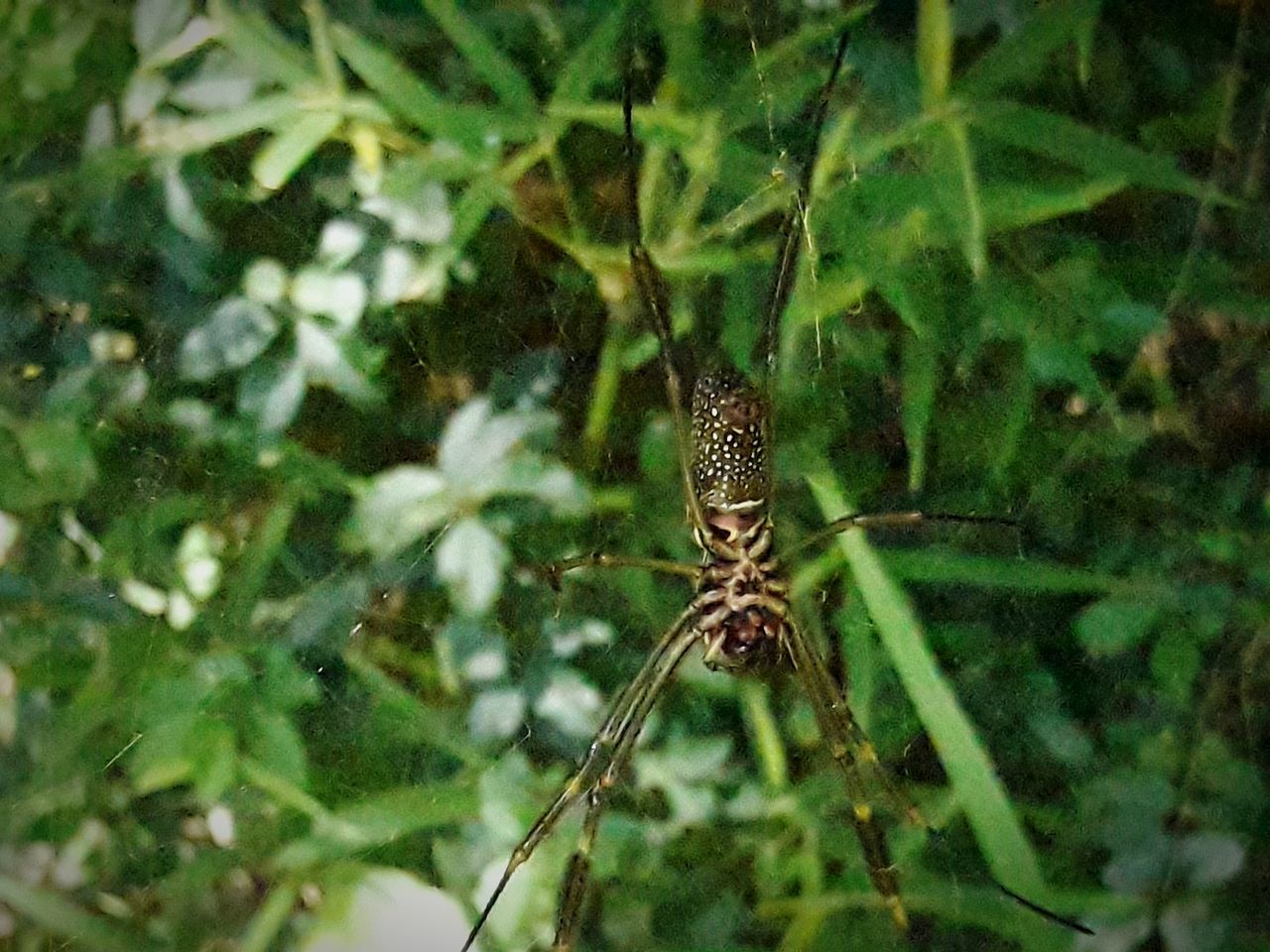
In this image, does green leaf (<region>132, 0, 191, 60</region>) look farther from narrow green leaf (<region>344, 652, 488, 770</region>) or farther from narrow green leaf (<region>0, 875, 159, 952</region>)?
narrow green leaf (<region>0, 875, 159, 952</region>)

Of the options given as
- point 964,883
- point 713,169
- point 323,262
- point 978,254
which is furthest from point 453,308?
point 964,883

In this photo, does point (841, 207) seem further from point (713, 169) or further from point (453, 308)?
point (453, 308)

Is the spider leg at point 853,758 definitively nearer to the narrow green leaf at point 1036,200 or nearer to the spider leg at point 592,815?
the spider leg at point 592,815

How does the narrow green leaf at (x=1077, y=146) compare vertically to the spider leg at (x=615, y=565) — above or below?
above

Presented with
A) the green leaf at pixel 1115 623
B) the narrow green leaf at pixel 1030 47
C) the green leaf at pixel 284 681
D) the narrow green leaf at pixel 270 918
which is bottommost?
the narrow green leaf at pixel 270 918

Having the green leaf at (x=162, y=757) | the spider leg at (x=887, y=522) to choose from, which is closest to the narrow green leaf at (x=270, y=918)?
the green leaf at (x=162, y=757)

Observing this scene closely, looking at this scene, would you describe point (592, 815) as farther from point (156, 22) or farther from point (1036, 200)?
point (156, 22)

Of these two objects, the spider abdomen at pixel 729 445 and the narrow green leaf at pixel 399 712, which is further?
the narrow green leaf at pixel 399 712
